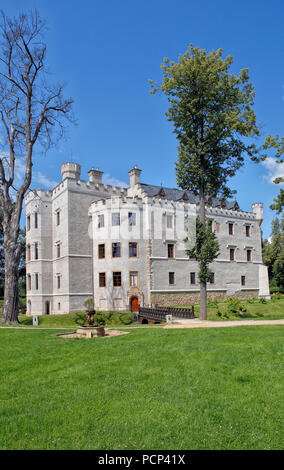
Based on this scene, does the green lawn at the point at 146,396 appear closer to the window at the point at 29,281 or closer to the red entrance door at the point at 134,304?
the red entrance door at the point at 134,304

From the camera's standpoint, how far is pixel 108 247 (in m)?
33.4

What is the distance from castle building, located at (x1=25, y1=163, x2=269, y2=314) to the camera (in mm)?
33125

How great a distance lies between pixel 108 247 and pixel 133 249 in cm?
248

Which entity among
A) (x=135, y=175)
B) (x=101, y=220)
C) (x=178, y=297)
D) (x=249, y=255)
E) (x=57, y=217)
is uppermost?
(x=135, y=175)

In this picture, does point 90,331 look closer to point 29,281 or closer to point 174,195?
point 29,281

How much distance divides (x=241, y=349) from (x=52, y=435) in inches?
239

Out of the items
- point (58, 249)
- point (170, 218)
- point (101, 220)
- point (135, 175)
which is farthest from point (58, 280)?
point (135, 175)

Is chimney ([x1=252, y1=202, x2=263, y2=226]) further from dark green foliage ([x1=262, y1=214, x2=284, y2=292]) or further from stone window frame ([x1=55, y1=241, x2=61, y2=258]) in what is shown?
stone window frame ([x1=55, y1=241, x2=61, y2=258])

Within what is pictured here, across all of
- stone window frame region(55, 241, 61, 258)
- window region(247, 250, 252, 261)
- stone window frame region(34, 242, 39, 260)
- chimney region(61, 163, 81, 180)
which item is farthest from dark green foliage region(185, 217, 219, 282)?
window region(247, 250, 252, 261)

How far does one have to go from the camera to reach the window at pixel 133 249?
33375 millimetres

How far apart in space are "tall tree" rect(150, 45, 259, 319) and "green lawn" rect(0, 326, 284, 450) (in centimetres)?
1332

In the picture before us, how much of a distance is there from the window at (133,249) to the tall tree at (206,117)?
11838 millimetres

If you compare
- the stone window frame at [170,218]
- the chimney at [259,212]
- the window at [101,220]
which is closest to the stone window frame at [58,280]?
the window at [101,220]
